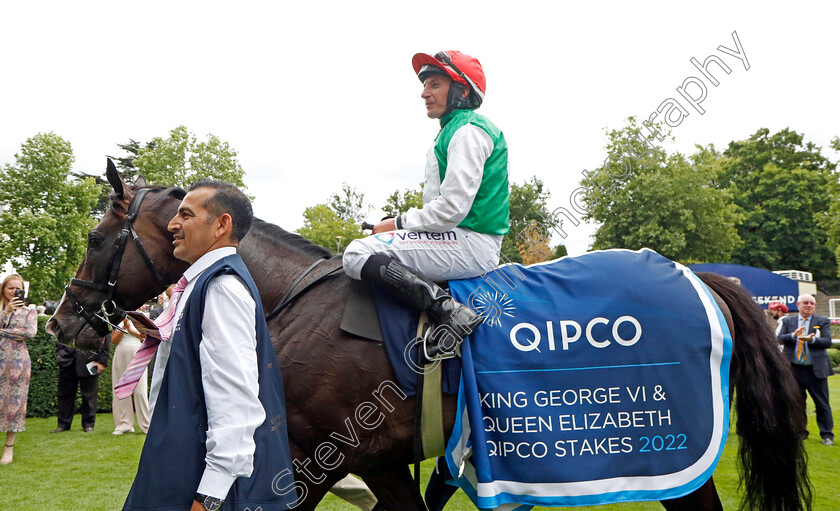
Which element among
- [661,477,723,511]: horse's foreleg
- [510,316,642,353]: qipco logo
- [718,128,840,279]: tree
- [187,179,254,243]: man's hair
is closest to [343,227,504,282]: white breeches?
[510,316,642,353]: qipco logo

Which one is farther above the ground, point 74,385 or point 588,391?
point 588,391

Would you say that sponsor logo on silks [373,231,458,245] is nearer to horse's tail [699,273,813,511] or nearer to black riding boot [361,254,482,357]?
black riding boot [361,254,482,357]

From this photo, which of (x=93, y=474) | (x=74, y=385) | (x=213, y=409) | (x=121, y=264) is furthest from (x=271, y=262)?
(x=74, y=385)

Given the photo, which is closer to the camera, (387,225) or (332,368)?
(332,368)

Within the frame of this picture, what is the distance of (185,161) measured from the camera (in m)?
30.9

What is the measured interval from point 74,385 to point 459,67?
8578 millimetres

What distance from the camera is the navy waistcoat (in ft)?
5.59

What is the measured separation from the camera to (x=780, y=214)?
131 feet

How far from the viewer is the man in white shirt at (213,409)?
65.2 inches

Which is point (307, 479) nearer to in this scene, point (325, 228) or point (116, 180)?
point (116, 180)

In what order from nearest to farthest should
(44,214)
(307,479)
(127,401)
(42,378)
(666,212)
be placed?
(307,479) < (127,401) < (42,378) < (666,212) < (44,214)

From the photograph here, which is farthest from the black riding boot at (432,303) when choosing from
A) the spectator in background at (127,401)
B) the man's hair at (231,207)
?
the spectator in background at (127,401)

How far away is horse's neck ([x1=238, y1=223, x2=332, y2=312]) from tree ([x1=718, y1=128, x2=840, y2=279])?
4254 cm

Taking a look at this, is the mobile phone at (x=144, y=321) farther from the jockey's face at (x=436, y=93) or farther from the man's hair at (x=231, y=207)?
the jockey's face at (x=436, y=93)
